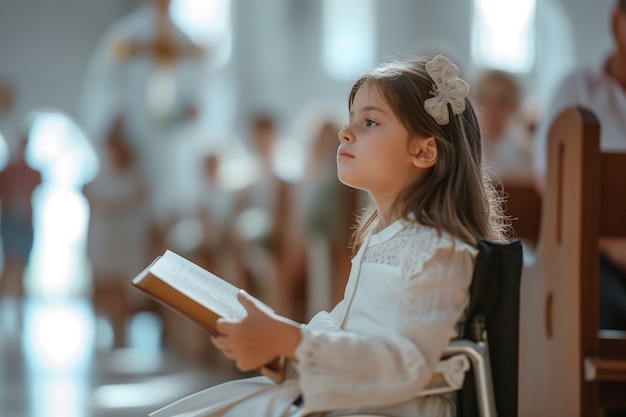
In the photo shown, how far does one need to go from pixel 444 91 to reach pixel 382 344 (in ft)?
1.66

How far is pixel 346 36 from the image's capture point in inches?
542

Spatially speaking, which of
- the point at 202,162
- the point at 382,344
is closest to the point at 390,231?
the point at 382,344

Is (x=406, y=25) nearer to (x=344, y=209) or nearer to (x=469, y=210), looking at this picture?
(x=344, y=209)

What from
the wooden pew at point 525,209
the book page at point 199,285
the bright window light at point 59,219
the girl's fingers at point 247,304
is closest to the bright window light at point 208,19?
the bright window light at point 59,219

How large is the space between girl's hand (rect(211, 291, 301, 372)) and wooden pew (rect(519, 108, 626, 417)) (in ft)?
3.30

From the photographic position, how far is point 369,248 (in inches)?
72.9

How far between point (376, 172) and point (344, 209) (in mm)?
3027

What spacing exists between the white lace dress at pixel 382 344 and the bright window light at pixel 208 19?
1185cm

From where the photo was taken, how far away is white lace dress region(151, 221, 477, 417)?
1.59 m

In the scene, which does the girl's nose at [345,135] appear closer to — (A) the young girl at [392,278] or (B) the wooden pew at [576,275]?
(A) the young girl at [392,278]

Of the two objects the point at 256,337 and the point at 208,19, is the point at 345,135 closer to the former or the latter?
the point at 256,337

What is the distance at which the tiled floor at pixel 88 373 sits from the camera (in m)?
4.59

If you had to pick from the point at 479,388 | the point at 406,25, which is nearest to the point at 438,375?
the point at 479,388

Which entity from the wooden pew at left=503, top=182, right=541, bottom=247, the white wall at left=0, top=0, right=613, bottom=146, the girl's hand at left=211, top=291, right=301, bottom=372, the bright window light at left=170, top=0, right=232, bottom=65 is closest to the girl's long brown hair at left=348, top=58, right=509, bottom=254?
the girl's hand at left=211, top=291, right=301, bottom=372
